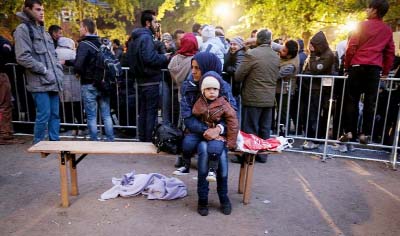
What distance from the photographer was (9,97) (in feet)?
20.5

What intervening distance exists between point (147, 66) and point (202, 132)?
2247mm

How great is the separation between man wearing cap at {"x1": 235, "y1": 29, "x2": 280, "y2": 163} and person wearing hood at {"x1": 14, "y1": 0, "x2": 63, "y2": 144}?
2.93 meters

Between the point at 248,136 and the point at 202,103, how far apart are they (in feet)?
2.27

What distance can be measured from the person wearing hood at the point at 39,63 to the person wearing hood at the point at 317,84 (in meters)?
4.34

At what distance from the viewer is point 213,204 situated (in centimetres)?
409

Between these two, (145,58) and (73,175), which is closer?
(73,175)

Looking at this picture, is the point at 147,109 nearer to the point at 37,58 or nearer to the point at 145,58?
the point at 145,58

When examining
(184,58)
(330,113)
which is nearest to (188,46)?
(184,58)

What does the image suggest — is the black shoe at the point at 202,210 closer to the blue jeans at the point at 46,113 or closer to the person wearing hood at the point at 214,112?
the person wearing hood at the point at 214,112

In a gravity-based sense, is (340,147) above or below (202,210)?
above

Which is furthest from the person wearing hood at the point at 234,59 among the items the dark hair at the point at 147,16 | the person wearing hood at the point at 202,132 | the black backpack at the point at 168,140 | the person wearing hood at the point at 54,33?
the person wearing hood at the point at 54,33

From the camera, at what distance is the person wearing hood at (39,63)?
504 cm

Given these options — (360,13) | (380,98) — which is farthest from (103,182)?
(360,13)

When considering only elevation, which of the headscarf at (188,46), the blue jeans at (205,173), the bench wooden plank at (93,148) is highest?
the headscarf at (188,46)
